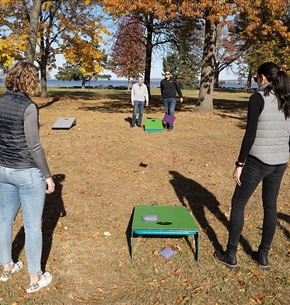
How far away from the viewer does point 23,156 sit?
2.86 metres

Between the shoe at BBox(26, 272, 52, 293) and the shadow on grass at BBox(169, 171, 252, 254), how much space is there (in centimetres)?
212

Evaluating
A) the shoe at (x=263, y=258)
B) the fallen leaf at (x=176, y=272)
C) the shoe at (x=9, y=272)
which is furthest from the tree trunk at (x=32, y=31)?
the shoe at (x=263, y=258)

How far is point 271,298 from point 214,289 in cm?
57

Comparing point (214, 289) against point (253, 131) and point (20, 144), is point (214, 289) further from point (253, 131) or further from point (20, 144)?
point (20, 144)

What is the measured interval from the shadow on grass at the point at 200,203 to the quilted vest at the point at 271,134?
4.88 ft

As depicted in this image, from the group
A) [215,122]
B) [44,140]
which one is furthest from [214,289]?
[215,122]

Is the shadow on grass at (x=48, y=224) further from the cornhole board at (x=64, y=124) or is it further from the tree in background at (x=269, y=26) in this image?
the tree in background at (x=269, y=26)

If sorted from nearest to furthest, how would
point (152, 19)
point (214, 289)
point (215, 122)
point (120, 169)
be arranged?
point (214, 289)
point (120, 169)
point (215, 122)
point (152, 19)

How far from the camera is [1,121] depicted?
281 centimetres

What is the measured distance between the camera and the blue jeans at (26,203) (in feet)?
9.57

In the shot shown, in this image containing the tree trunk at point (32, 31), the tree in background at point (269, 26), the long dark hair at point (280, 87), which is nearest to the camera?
the long dark hair at point (280, 87)

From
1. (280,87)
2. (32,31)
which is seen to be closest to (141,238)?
(280,87)

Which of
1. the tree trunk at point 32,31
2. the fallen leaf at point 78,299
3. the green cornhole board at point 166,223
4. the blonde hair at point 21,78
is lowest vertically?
Answer: the fallen leaf at point 78,299

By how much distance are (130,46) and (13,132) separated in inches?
1057
